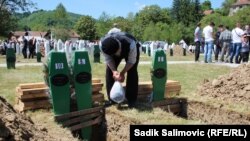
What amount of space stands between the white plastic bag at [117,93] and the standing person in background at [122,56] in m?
0.12

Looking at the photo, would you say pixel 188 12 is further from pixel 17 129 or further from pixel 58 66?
pixel 17 129

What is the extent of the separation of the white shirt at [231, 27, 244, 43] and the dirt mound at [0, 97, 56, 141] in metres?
14.0

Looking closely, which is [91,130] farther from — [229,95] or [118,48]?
[229,95]

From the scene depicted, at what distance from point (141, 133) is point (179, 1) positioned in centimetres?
13234

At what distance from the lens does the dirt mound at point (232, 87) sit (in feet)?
32.9

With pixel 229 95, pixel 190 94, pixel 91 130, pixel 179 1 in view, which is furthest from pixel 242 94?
pixel 179 1

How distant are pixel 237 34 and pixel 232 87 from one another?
981 cm

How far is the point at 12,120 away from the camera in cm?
587

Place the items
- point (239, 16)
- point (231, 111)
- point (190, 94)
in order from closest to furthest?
point (231, 111), point (190, 94), point (239, 16)

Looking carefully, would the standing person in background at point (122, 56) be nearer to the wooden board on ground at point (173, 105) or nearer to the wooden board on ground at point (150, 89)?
the wooden board on ground at point (173, 105)

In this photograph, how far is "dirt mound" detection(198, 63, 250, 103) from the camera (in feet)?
32.9

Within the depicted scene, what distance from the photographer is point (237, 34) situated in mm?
19609

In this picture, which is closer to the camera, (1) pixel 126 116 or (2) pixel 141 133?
(2) pixel 141 133

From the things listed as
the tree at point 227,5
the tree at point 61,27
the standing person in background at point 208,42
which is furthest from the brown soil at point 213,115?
the tree at point 227,5
